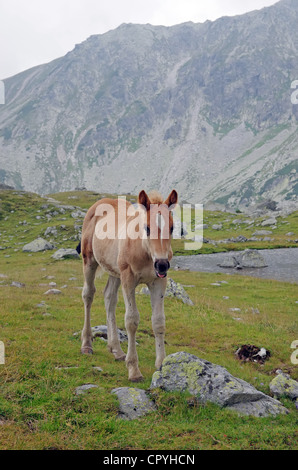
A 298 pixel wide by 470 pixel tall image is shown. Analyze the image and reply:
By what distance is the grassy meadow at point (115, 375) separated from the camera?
626 cm

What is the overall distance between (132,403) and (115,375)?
6.58 feet

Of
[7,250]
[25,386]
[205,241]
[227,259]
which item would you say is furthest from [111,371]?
[205,241]

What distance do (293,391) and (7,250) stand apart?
59.5 m

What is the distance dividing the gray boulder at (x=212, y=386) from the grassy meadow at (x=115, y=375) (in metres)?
0.28

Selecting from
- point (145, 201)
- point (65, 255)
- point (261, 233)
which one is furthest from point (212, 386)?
point (261, 233)

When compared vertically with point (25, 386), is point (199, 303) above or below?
below

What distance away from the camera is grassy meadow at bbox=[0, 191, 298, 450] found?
6.26 meters

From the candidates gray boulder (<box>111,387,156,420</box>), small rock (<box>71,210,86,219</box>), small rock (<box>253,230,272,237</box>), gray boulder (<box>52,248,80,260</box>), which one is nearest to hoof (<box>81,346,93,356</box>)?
→ gray boulder (<box>111,387,156,420</box>)

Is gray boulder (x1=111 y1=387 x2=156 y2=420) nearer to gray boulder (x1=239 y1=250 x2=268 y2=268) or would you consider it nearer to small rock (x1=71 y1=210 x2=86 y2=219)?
gray boulder (x1=239 y1=250 x2=268 y2=268)

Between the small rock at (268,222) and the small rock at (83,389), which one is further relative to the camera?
the small rock at (268,222)

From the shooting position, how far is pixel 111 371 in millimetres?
9617

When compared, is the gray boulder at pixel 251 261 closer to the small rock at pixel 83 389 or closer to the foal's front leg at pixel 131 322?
the foal's front leg at pixel 131 322

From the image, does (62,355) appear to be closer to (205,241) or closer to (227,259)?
(227,259)

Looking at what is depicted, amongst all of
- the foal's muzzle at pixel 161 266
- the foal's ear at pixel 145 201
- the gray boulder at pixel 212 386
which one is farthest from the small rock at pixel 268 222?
the foal's muzzle at pixel 161 266
